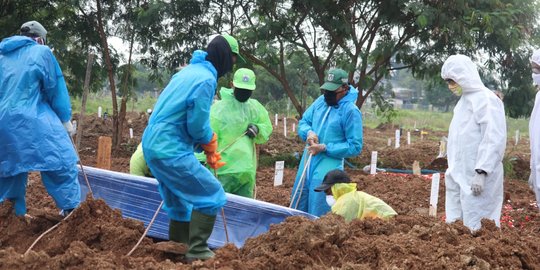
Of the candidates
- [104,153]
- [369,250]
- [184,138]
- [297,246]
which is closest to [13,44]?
[184,138]

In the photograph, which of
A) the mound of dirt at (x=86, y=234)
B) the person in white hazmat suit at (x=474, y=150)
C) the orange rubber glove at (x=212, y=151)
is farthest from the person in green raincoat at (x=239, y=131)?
the person in white hazmat suit at (x=474, y=150)

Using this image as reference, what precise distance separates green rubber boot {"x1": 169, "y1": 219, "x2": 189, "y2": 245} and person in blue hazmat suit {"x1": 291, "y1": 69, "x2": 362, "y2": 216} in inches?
57.3

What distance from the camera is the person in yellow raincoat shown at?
17.5 ft

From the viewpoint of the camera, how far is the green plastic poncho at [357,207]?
17.5 ft

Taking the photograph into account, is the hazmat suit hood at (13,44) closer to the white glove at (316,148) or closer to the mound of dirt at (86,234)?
the mound of dirt at (86,234)

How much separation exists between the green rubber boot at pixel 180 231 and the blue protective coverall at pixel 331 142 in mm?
1455

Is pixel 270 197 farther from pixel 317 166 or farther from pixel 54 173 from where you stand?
pixel 54 173

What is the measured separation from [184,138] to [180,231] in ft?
2.40

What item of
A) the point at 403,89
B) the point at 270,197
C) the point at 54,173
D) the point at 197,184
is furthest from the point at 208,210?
the point at 403,89

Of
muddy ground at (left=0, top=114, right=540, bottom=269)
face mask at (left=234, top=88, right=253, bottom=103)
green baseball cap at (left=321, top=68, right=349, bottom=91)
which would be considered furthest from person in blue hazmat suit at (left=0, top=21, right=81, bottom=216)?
green baseball cap at (left=321, top=68, right=349, bottom=91)

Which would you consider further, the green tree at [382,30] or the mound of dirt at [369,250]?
the green tree at [382,30]

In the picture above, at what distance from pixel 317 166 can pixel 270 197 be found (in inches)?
135

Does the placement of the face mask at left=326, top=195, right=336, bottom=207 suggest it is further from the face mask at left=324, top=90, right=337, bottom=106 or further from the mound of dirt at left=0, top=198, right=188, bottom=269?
the mound of dirt at left=0, top=198, right=188, bottom=269

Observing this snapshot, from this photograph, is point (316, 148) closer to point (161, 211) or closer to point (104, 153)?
point (161, 211)
